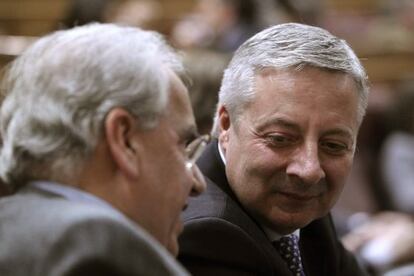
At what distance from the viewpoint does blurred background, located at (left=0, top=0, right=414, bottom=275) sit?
377cm

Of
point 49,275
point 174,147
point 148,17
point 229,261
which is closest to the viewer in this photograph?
point 49,275

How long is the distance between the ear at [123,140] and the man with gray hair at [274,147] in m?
0.46

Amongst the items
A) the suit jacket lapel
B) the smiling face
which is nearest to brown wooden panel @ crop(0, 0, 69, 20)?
the suit jacket lapel

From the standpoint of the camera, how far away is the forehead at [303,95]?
2.04 m

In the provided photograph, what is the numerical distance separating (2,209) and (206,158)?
724mm

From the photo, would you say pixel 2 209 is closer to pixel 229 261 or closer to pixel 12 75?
pixel 12 75

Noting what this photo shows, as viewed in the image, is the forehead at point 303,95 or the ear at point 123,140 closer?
the ear at point 123,140

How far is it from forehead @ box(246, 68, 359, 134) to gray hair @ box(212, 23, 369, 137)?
1 cm

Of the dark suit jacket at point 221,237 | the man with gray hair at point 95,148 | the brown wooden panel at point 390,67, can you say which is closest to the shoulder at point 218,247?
the dark suit jacket at point 221,237

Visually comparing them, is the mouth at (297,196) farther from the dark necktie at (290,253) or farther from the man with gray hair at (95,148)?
the man with gray hair at (95,148)

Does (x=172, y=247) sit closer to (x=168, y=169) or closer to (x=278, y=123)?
(x=168, y=169)

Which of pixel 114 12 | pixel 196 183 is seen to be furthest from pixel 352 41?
pixel 196 183

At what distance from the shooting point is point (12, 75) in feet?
5.53

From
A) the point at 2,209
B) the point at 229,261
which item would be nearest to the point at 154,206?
the point at 2,209
